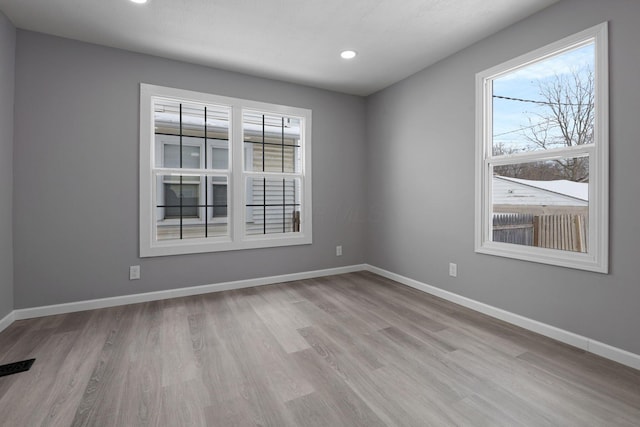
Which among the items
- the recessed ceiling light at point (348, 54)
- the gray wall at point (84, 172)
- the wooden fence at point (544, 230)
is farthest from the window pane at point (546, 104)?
the gray wall at point (84, 172)

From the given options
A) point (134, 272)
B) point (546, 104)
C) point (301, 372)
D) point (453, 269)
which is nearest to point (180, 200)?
point (134, 272)

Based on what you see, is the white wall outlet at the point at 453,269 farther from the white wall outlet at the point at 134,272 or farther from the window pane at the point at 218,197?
the white wall outlet at the point at 134,272

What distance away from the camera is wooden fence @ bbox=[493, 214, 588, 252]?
7.45ft

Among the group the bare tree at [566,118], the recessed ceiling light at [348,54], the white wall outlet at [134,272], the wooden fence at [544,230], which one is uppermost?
the recessed ceiling light at [348,54]

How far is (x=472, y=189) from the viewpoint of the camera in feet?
9.81

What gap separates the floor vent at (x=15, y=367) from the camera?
1.89m

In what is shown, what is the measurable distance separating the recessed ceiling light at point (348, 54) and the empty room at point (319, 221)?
0.05 meters

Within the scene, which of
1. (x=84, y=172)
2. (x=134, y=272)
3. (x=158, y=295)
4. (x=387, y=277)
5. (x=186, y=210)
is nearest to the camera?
(x=84, y=172)

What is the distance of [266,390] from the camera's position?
1719 mm

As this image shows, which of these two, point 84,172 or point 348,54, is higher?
point 348,54

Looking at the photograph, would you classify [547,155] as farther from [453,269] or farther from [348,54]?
[348,54]

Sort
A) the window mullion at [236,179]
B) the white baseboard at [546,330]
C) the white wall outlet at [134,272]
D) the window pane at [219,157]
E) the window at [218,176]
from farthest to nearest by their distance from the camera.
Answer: the window pane at [219,157] < the window mullion at [236,179] < the window at [218,176] < the white wall outlet at [134,272] < the white baseboard at [546,330]

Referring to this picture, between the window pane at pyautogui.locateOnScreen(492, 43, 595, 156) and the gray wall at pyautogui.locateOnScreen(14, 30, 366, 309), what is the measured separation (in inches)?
112

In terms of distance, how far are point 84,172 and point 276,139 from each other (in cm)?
233
